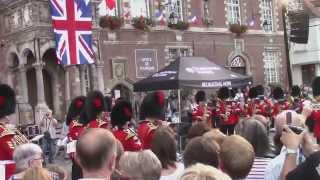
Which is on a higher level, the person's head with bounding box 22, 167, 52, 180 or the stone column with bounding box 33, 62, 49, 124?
the person's head with bounding box 22, 167, 52, 180

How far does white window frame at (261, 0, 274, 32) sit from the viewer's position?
34656 millimetres

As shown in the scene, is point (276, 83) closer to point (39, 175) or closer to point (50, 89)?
point (50, 89)

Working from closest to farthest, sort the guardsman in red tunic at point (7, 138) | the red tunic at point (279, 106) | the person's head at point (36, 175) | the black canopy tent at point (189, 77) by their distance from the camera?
the person's head at point (36, 175) < the guardsman in red tunic at point (7, 138) < the black canopy tent at point (189, 77) < the red tunic at point (279, 106)

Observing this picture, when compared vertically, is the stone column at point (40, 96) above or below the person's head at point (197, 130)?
below

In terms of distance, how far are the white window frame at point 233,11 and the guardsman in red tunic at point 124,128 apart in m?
24.5

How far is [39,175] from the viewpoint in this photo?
3.95m

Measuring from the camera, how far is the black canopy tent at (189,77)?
1381 centimetres

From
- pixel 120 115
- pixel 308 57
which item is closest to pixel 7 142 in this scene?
pixel 120 115

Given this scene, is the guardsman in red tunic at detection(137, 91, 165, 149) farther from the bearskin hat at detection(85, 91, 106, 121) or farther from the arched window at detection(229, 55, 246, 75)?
the arched window at detection(229, 55, 246, 75)

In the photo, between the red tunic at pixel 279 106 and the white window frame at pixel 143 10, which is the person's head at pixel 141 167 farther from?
the white window frame at pixel 143 10

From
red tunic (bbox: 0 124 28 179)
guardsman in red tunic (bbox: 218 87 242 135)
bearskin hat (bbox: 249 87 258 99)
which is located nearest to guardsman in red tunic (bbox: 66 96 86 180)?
red tunic (bbox: 0 124 28 179)

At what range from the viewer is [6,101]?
6805 mm

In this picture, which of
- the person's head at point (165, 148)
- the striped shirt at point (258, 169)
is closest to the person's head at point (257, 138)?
the striped shirt at point (258, 169)

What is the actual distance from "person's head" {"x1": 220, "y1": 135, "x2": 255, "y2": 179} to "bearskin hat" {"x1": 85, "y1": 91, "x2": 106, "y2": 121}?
188 inches
